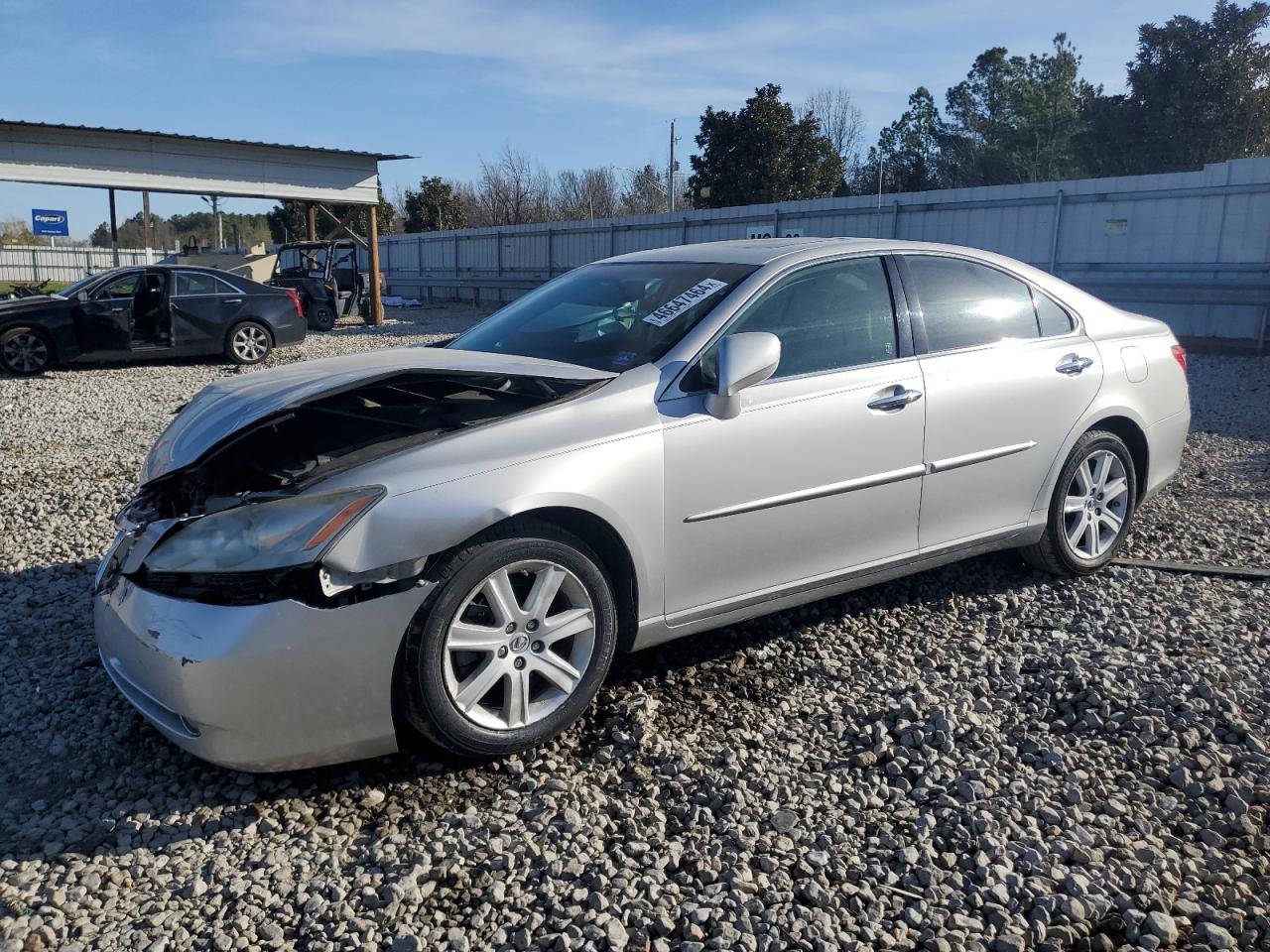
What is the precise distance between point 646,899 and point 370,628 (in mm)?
1050

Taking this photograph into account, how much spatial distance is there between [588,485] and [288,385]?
1196 millimetres

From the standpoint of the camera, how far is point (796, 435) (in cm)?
361

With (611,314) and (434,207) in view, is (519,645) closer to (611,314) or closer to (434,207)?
(611,314)

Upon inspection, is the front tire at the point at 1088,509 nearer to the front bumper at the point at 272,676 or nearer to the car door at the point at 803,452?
the car door at the point at 803,452

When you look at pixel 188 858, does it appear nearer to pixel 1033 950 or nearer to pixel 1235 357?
pixel 1033 950

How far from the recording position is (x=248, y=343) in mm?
14562

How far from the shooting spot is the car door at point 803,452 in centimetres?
342

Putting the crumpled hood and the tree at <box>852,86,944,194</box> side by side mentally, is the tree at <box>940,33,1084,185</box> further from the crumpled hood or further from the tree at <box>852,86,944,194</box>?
the crumpled hood

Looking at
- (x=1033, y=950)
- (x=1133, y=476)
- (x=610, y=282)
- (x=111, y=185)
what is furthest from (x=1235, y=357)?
(x=111, y=185)

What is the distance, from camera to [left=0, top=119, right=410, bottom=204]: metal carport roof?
17.6m

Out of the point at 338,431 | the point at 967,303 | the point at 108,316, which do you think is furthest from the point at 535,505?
the point at 108,316

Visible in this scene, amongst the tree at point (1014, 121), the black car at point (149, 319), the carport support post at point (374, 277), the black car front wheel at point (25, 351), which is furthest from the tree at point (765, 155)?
the black car front wheel at point (25, 351)

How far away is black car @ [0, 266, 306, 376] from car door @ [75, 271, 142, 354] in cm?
1

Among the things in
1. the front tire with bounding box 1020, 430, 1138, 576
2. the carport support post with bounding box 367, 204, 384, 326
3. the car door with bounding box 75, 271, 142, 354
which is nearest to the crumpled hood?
the front tire with bounding box 1020, 430, 1138, 576
